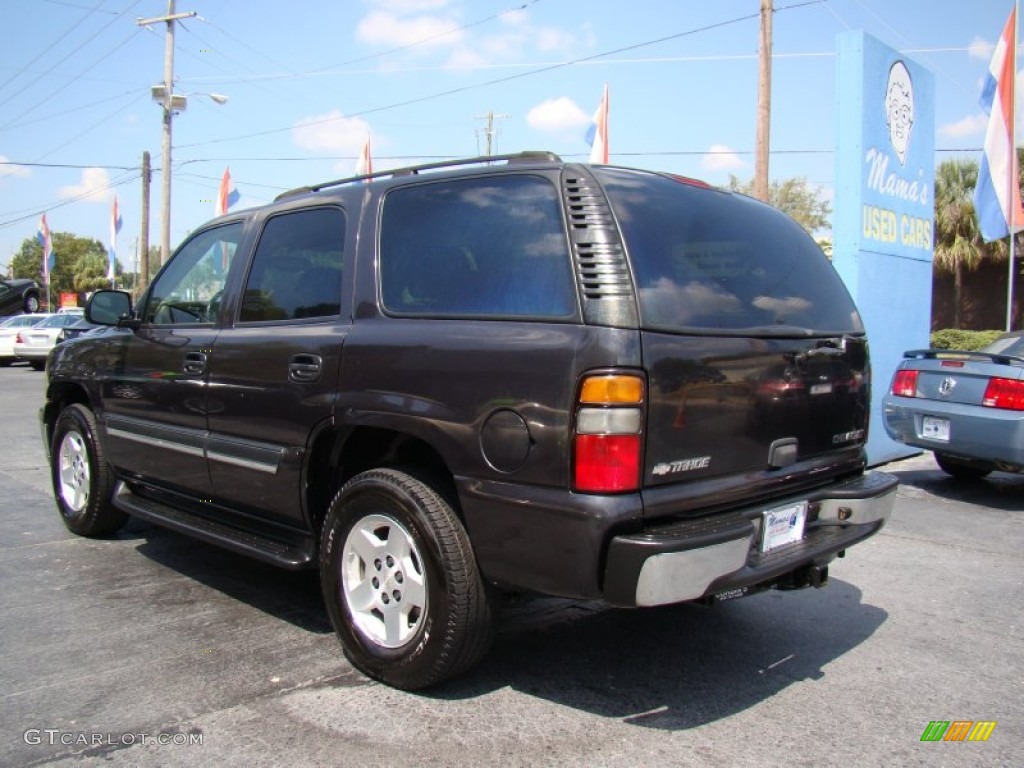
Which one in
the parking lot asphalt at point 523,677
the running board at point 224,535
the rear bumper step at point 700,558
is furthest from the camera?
the running board at point 224,535

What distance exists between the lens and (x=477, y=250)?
330 centimetres

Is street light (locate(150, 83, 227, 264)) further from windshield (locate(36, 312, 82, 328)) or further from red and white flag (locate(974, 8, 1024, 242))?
red and white flag (locate(974, 8, 1024, 242))

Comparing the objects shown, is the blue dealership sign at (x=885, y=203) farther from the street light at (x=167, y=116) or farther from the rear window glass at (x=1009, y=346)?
the street light at (x=167, y=116)

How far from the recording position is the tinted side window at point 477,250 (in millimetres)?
3035

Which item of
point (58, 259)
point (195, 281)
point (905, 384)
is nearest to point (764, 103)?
point (905, 384)

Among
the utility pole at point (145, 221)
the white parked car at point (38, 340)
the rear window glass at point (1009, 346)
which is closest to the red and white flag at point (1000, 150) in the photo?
the rear window glass at point (1009, 346)

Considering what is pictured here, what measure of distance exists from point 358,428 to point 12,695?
1.63m

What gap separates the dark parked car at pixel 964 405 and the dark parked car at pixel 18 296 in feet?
98.4

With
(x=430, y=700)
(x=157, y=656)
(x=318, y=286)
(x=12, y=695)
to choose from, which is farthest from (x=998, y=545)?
(x=12, y=695)

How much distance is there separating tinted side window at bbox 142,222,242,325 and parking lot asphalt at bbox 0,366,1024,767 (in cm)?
147

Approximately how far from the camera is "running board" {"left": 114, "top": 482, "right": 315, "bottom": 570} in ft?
12.3

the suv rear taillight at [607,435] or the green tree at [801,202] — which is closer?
the suv rear taillight at [607,435]

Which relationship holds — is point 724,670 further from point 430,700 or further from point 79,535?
point 79,535

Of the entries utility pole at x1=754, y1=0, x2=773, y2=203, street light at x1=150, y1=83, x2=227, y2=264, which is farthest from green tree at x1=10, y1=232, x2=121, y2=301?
utility pole at x1=754, y1=0, x2=773, y2=203
